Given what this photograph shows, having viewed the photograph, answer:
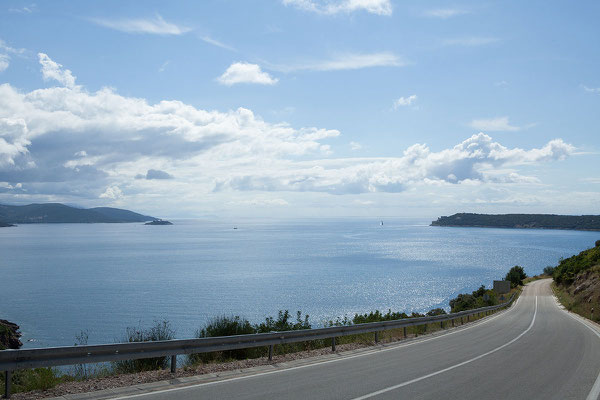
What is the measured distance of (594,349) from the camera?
15.0 m

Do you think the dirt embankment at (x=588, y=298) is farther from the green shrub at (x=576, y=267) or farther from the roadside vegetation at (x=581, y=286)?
the green shrub at (x=576, y=267)

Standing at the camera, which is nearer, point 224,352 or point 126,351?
point 126,351

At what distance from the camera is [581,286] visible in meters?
46.9

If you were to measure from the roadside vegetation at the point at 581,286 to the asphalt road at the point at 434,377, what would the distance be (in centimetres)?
1957

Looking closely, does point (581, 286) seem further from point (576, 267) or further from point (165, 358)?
point (165, 358)

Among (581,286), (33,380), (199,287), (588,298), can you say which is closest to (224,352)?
(33,380)

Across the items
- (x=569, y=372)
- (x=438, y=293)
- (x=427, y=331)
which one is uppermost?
(x=569, y=372)

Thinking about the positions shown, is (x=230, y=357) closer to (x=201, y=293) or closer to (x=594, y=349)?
(x=594, y=349)

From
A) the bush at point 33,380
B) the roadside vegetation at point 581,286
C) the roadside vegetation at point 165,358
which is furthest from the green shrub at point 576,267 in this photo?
the bush at point 33,380

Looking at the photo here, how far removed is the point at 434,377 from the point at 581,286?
46.0 m

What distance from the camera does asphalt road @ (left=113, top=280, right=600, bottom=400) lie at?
7867mm

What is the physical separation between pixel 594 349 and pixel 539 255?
5552 inches

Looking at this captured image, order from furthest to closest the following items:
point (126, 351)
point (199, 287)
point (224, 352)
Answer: point (199, 287) < point (224, 352) < point (126, 351)

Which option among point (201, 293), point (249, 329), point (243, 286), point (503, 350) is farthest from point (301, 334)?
point (243, 286)
